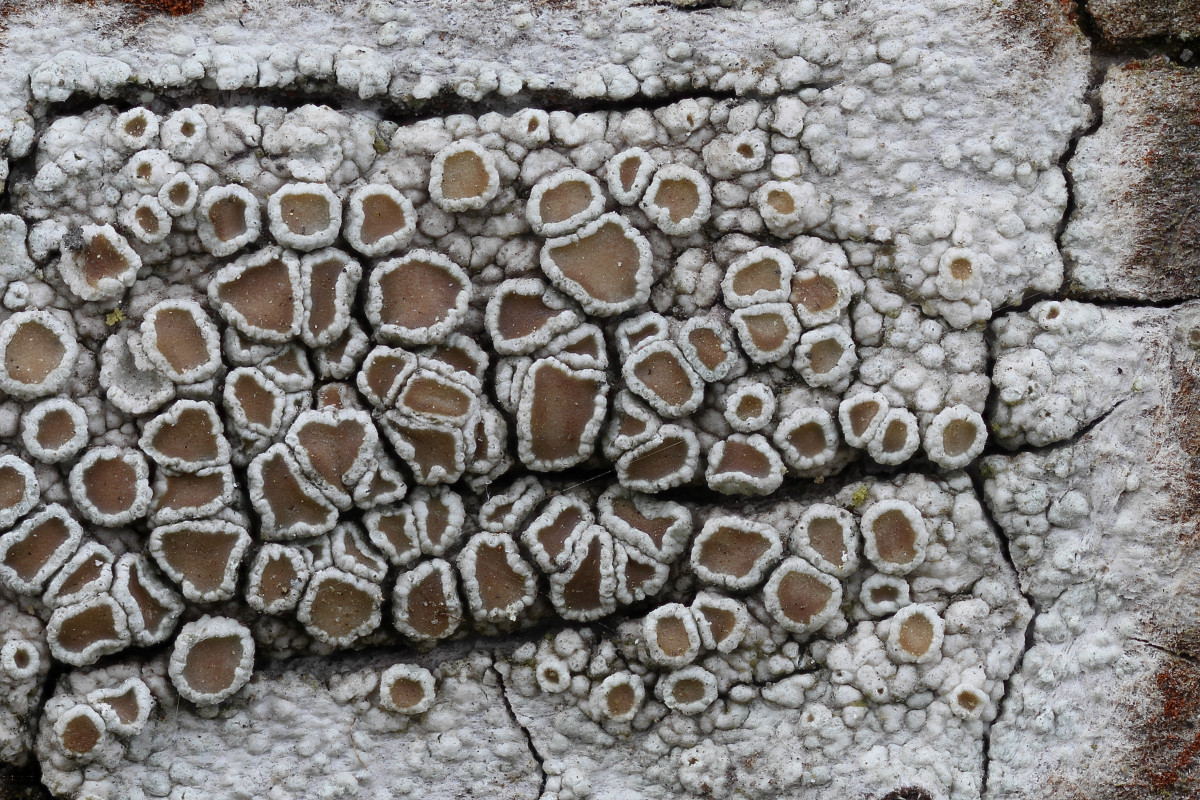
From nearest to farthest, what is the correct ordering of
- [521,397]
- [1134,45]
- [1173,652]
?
1. [521,397]
2. [1173,652]
3. [1134,45]

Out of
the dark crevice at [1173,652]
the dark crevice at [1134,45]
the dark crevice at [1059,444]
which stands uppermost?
the dark crevice at [1134,45]

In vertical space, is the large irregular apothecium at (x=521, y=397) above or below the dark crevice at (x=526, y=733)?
above

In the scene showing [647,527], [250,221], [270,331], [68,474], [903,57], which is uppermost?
[903,57]

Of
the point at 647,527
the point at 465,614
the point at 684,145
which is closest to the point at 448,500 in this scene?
the point at 465,614

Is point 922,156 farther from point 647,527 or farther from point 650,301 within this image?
point 647,527

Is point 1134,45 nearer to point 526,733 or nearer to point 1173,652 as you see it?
point 1173,652

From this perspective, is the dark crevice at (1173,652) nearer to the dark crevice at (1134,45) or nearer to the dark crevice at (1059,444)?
the dark crevice at (1059,444)

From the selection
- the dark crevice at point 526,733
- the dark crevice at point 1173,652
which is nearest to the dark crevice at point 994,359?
the dark crevice at point 1173,652

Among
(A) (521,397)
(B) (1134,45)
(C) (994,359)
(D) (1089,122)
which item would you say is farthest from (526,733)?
(B) (1134,45)

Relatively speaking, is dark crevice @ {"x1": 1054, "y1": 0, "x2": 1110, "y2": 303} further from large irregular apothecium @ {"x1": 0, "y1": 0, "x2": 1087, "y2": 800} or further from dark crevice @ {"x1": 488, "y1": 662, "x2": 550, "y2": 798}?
dark crevice @ {"x1": 488, "y1": 662, "x2": 550, "y2": 798}

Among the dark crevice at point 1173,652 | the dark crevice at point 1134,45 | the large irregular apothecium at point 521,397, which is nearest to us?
the large irregular apothecium at point 521,397

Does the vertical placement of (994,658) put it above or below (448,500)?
below
